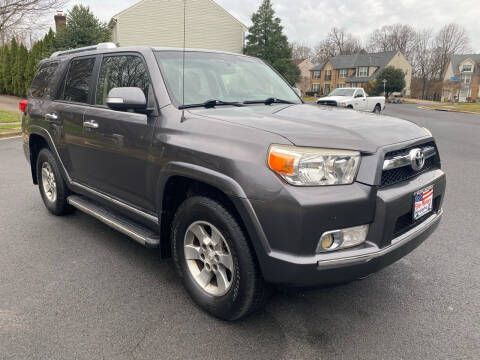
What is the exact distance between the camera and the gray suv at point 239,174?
7.41 feet

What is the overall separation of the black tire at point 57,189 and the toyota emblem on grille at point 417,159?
3.66m

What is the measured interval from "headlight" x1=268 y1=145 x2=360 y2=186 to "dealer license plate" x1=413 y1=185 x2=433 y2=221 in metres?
0.59

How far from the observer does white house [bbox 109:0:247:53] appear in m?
30.1

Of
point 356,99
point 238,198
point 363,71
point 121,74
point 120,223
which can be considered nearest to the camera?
point 238,198

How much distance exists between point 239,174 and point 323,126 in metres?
0.64

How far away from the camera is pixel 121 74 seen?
3586mm

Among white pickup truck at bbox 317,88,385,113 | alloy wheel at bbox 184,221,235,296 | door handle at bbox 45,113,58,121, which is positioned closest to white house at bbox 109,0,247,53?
white pickup truck at bbox 317,88,385,113

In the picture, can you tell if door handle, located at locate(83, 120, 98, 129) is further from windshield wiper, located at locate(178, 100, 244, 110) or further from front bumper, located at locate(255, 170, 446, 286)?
front bumper, located at locate(255, 170, 446, 286)

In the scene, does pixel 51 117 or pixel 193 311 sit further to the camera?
pixel 51 117

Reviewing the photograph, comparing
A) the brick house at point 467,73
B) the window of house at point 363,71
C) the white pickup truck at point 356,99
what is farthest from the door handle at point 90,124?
the brick house at point 467,73

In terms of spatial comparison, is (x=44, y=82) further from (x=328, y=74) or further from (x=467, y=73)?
(x=467, y=73)

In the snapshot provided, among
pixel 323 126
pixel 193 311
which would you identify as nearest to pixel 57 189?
pixel 193 311

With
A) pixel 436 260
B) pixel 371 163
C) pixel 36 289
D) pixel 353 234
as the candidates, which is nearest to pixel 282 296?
pixel 353 234

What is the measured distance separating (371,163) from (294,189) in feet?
1.67
